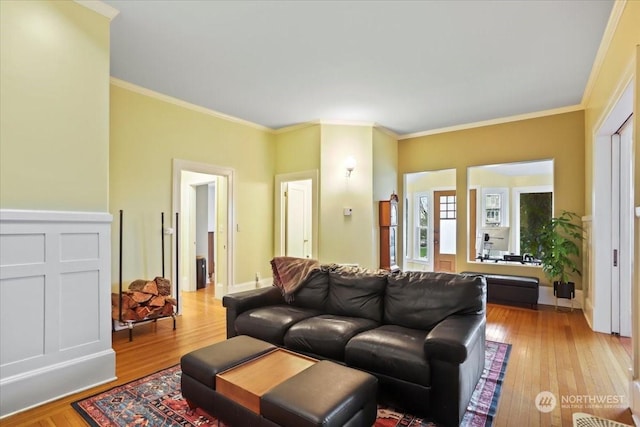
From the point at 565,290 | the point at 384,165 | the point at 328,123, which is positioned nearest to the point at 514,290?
the point at 565,290

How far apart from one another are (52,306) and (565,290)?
5780mm

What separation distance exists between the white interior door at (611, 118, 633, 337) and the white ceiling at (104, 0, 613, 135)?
100 centimetres

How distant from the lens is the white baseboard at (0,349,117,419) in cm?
215

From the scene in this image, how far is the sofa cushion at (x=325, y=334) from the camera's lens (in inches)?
97.3

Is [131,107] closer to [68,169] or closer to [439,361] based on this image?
[68,169]

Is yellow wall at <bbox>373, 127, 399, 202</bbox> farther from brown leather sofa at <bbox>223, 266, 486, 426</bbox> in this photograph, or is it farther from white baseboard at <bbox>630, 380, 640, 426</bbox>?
white baseboard at <bbox>630, 380, 640, 426</bbox>

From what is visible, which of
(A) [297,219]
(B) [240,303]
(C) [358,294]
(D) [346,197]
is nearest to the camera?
(C) [358,294]

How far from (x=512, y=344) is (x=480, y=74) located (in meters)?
3.00

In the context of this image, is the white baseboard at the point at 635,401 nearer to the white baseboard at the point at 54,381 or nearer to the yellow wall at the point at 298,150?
the white baseboard at the point at 54,381

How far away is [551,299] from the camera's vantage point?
497 cm

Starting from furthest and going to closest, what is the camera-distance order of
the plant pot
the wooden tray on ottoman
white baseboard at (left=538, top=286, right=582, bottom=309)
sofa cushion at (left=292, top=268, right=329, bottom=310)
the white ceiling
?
white baseboard at (left=538, top=286, right=582, bottom=309)
the plant pot
sofa cushion at (left=292, top=268, right=329, bottom=310)
the white ceiling
the wooden tray on ottoman

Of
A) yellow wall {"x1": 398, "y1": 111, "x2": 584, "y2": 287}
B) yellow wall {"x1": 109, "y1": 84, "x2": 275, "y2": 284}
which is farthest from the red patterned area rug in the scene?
yellow wall {"x1": 398, "y1": 111, "x2": 584, "y2": 287}

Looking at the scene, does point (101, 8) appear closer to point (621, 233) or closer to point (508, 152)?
point (621, 233)

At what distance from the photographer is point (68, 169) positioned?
96.9 inches
